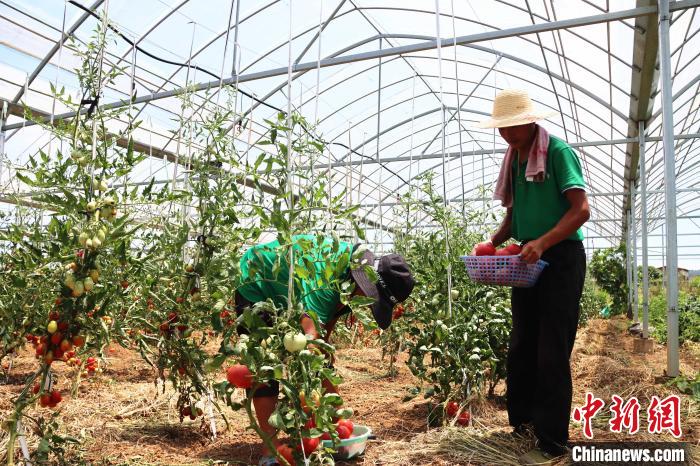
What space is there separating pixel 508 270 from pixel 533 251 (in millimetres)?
120

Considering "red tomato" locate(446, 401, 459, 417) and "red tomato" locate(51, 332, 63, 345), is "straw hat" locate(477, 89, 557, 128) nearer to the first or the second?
"red tomato" locate(446, 401, 459, 417)

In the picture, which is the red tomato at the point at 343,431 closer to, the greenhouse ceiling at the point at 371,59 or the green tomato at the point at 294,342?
the green tomato at the point at 294,342

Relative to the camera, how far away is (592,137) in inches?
355

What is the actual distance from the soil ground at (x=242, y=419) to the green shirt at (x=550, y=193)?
0.91 m

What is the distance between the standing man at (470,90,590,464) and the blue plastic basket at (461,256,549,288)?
0.04 meters

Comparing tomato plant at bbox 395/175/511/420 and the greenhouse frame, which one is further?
the greenhouse frame

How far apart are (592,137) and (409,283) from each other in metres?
8.09

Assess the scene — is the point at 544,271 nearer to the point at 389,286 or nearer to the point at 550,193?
the point at 550,193

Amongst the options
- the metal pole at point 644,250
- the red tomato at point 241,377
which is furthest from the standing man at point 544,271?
the metal pole at point 644,250

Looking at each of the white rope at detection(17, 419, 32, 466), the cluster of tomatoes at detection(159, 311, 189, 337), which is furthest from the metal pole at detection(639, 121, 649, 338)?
the white rope at detection(17, 419, 32, 466)

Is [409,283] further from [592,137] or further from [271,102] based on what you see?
[592,137]

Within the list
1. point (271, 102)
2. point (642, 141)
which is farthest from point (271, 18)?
point (642, 141)

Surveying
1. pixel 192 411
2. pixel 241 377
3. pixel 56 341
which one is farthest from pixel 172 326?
pixel 241 377

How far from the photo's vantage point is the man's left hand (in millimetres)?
2020
